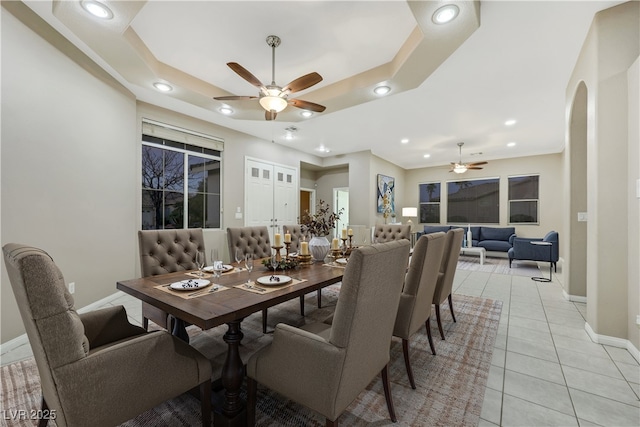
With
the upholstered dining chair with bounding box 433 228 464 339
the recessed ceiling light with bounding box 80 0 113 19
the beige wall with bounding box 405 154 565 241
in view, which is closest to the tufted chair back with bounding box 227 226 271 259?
the upholstered dining chair with bounding box 433 228 464 339

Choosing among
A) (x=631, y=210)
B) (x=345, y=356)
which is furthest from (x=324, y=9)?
(x=631, y=210)

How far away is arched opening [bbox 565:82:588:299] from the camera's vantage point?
3414 millimetres

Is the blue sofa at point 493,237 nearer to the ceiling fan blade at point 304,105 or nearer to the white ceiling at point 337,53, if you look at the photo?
the white ceiling at point 337,53

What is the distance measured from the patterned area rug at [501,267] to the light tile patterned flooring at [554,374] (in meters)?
2.25

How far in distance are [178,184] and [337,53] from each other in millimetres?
3288

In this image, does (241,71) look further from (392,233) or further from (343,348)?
(392,233)

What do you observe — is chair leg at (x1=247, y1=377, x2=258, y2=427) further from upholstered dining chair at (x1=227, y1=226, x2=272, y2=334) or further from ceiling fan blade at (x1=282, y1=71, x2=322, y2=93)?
ceiling fan blade at (x1=282, y1=71, x2=322, y2=93)

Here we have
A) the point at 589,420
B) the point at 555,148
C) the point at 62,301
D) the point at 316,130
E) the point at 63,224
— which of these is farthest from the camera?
the point at 555,148

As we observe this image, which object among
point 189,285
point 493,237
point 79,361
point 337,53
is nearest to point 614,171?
point 337,53

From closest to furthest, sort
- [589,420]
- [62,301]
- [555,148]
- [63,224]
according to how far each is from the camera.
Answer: [62,301] < [589,420] < [63,224] < [555,148]

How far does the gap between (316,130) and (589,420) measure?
16.3 feet

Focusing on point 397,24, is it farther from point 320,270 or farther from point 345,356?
point 345,356

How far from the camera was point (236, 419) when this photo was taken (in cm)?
132

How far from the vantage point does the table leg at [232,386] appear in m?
1.32
